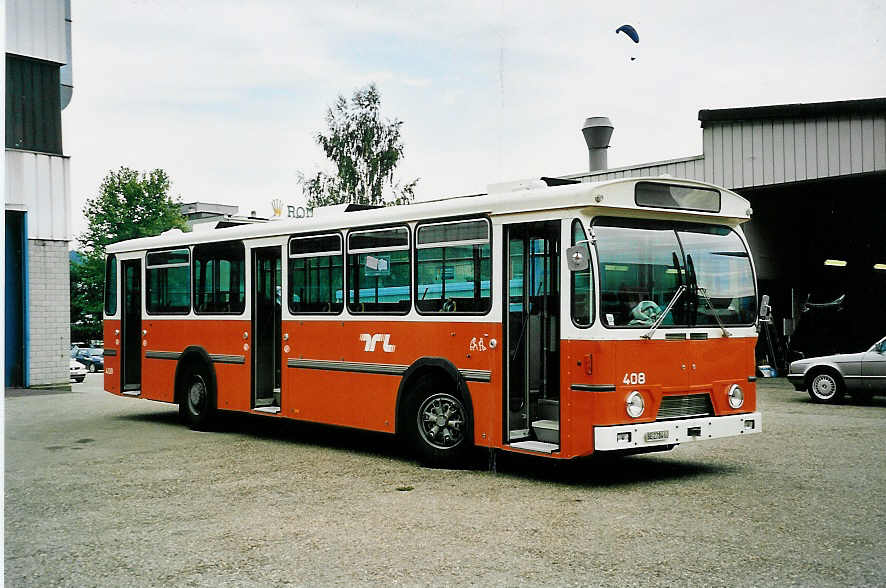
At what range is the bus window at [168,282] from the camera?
45.2 feet

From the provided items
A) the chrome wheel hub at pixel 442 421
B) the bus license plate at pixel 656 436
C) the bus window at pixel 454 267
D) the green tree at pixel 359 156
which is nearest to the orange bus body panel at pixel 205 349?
the chrome wheel hub at pixel 442 421

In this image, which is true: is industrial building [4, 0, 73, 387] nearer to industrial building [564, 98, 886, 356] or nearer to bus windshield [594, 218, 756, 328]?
industrial building [564, 98, 886, 356]

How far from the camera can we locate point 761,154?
21.9 m

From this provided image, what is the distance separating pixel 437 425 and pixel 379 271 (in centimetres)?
189

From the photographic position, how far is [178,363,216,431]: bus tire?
13.2 metres

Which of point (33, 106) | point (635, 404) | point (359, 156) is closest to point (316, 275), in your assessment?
point (635, 404)

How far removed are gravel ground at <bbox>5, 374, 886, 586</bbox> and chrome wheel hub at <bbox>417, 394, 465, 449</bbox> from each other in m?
A: 0.37

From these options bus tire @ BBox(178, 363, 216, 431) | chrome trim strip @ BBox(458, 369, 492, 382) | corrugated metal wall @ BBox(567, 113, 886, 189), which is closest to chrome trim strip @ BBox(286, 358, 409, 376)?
chrome trim strip @ BBox(458, 369, 492, 382)

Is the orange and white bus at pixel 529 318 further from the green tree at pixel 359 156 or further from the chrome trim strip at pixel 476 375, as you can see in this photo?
the green tree at pixel 359 156

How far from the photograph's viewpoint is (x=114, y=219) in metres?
56.1

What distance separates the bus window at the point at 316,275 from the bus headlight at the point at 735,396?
4.49m

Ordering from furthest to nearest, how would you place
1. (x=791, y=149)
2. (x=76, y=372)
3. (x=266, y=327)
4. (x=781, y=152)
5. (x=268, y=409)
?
(x=76, y=372)
(x=781, y=152)
(x=791, y=149)
(x=266, y=327)
(x=268, y=409)

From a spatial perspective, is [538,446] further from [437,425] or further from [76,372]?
[76,372]

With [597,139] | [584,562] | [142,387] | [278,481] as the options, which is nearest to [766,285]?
[597,139]
